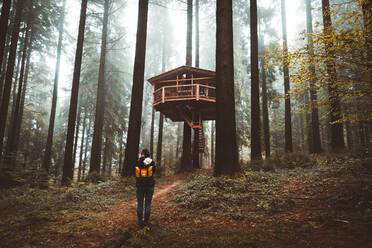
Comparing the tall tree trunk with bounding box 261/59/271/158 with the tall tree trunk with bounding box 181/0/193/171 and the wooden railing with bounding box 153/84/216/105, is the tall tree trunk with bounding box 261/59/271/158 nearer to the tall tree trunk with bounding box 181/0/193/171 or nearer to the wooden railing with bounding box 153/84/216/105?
the wooden railing with bounding box 153/84/216/105

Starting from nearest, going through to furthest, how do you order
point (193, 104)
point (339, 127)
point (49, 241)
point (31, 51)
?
point (49, 241), point (339, 127), point (193, 104), point (31, 51)

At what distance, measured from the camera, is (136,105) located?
11797 mm

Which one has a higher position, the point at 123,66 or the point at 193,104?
the point at 123,66

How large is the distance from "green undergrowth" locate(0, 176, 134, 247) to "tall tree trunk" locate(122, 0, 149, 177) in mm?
1329

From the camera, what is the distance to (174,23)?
31078mm

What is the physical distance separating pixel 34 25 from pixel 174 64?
779 inches

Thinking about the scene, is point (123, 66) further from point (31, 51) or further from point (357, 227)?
point (357, 227)

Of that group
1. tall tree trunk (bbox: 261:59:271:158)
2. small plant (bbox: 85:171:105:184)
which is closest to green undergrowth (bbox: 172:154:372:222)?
tall tree trunk (bbox: 261:59:271:158)

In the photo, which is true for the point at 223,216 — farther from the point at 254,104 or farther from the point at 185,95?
the point at 185,95

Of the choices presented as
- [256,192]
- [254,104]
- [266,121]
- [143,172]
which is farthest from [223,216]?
[266,121]

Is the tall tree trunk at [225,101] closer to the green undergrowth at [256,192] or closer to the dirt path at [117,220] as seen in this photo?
the green undergrowth at [256,192]

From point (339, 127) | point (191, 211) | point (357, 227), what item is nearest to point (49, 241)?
point (191, 211)

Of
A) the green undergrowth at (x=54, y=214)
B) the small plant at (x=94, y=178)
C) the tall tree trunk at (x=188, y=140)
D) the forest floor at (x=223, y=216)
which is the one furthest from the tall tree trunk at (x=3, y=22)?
the tall tree trunk at (x=188, y=140)

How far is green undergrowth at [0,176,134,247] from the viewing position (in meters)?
5.26
